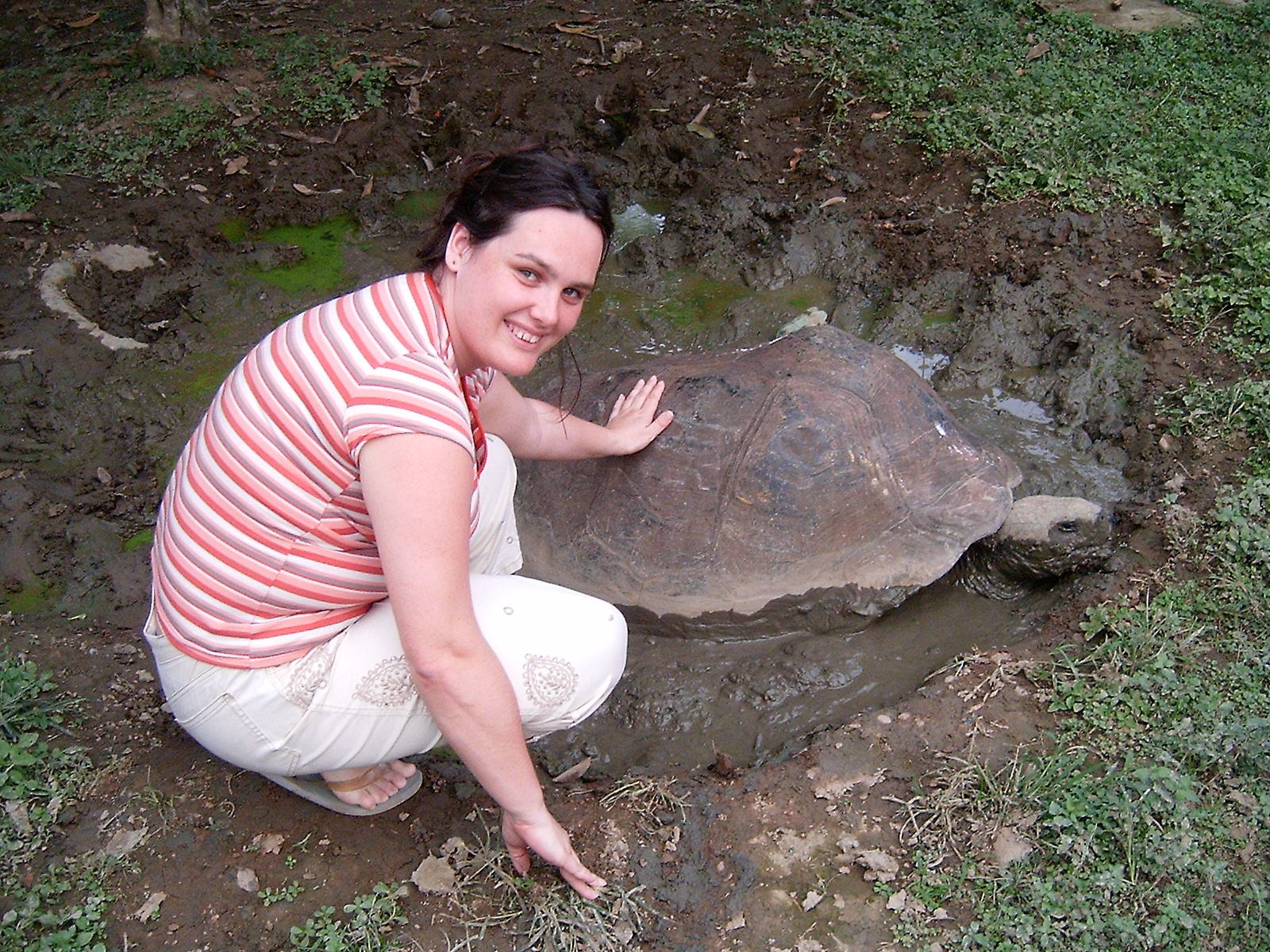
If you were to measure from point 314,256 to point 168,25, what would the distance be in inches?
92.2

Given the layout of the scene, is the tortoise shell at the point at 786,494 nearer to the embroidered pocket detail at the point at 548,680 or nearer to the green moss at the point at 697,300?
the embroidered pocket detail at the point at 548,680

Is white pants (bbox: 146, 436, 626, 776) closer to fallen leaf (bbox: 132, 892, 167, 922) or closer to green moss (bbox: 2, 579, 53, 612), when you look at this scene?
fallen leaf (bbox: 132, 892, 167, 922)

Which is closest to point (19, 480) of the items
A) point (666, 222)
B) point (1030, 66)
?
point (666, 222)

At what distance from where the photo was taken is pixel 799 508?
3016 mm

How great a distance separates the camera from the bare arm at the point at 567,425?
8.51 feet

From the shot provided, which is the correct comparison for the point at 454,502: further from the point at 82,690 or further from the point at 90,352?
the point at 90,352

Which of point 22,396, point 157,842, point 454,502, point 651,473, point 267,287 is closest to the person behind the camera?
point 454,502

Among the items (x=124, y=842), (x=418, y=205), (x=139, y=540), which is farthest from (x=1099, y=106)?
(x=124, y=842)

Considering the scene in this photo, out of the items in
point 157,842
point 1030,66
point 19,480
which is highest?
point 1030,66

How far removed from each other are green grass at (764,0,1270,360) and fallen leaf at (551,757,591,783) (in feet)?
9.55

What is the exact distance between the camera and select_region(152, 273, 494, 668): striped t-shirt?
175 cm

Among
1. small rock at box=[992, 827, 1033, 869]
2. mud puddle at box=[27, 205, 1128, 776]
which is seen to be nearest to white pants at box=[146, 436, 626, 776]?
mud puddle at box=[27, 205, 1128, 776]

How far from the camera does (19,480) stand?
11.9 feet

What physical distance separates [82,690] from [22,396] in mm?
1794
